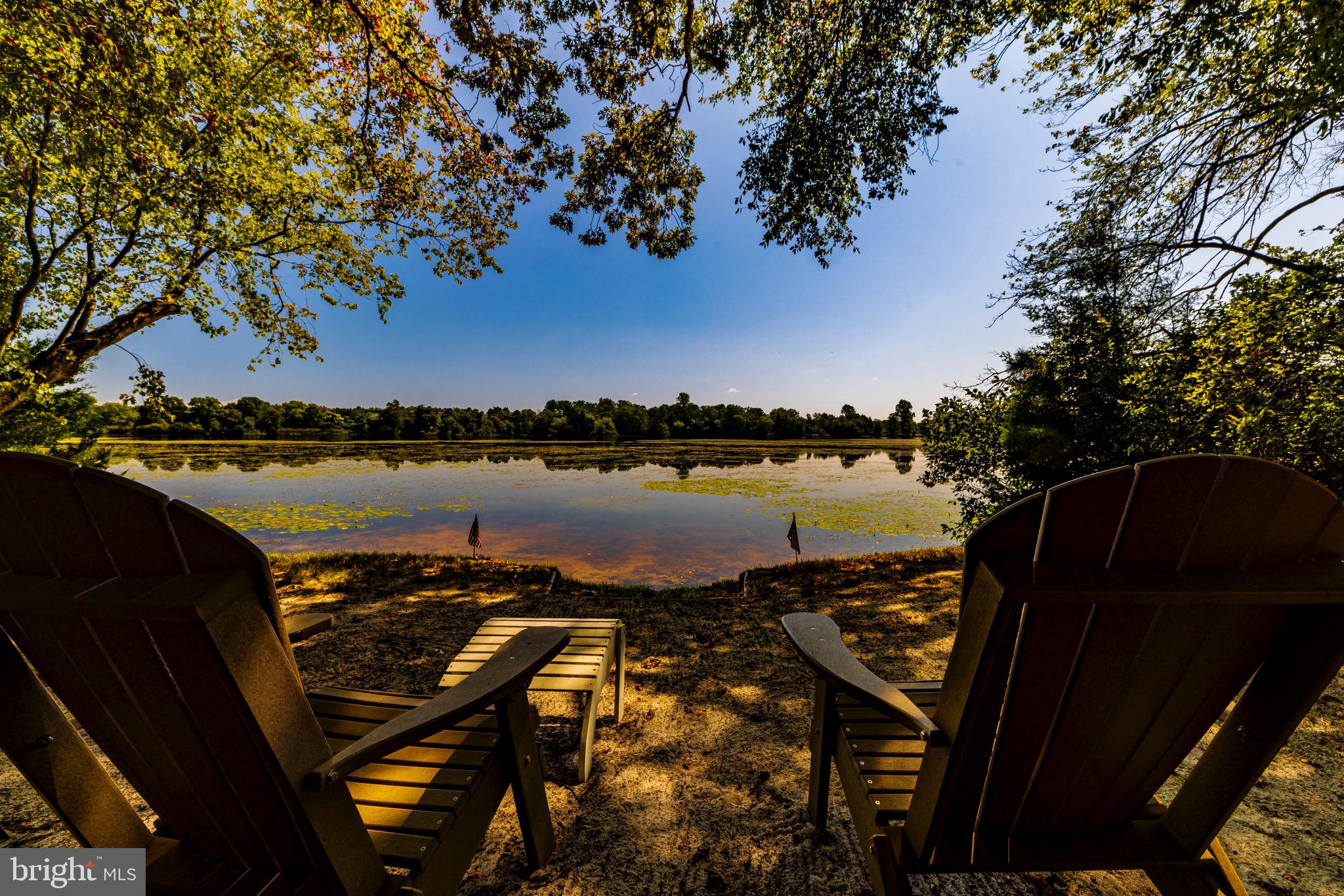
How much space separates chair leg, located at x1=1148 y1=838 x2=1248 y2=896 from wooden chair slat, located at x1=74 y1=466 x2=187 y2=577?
2345 millimetres

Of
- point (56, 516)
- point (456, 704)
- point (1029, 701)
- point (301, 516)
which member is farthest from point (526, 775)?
point (301, 516)

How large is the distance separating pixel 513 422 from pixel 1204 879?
56.6 m

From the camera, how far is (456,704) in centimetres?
107

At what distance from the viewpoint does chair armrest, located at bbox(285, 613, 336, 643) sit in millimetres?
1512

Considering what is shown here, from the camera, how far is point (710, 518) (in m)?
12.3

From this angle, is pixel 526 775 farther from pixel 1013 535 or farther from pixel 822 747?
pixel 1013 535

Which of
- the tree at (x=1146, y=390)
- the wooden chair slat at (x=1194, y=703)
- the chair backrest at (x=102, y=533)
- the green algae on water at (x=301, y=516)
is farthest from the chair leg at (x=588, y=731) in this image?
the green algae on water at (x=301, y=516)

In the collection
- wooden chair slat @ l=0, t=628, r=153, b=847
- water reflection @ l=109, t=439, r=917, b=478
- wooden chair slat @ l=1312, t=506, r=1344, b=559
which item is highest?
wooden chair slat @ l=1312, t=506, r=1344, b=559

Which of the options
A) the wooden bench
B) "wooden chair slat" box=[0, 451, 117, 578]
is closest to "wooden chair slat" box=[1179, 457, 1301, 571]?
the wooden bench

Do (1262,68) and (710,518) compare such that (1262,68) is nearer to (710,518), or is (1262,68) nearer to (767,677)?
Result: (767,677)

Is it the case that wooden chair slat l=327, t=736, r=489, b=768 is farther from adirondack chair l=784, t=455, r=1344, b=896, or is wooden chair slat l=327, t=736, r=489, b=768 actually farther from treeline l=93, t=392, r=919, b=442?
treeline l=93, t=392, r=919, b=442

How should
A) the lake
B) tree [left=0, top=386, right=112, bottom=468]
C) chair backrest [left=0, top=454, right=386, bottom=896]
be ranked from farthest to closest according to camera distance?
the lake, tree [left=0, top=386, right=112, bottom=468], chair backrest [left=0, top=454, right=386, bottom=896]

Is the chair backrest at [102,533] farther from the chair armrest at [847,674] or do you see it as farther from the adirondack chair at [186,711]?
the chair armrest at [847,674]

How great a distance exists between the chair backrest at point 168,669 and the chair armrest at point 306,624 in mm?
546
